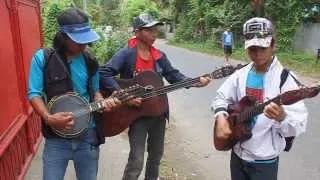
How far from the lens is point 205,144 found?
786 cm

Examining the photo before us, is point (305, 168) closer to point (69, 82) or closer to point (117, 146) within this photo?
point (117, 146)

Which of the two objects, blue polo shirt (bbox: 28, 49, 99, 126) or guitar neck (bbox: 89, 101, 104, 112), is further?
guitar neck (bbox: 89, 101, 104, 112)

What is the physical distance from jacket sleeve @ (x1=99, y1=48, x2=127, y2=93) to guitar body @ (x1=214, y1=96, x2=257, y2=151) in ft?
4.81

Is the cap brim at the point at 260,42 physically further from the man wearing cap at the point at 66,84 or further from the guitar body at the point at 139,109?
the guitar body at the point at 139,109

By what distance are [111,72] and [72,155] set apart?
1266 millimetres

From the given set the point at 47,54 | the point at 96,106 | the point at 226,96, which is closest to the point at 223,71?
the point at 226,96

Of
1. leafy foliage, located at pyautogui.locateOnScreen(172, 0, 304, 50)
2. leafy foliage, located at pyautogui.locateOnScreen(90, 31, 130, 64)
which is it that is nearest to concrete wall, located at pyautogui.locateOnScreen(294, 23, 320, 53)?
leafy foliage, located at pyautogui.locateOnScreen(172, 0, 304, 50)

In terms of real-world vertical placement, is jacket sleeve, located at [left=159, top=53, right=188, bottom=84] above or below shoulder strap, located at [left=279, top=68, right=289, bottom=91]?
below

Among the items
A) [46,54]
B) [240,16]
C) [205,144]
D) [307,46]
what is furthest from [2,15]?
[240,16]

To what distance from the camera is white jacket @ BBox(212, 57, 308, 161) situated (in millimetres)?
3139

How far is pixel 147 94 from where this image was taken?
15.5 feet

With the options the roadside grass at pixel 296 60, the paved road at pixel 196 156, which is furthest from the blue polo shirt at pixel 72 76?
the roadside grass at pixel 296 60

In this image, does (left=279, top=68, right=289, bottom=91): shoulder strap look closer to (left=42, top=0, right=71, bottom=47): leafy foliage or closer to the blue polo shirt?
the blue polo shirt

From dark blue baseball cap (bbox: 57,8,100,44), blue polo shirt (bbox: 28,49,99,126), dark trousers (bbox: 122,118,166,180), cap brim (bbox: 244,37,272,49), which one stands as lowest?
dark trousers (bbox: 122,118,166,180)
